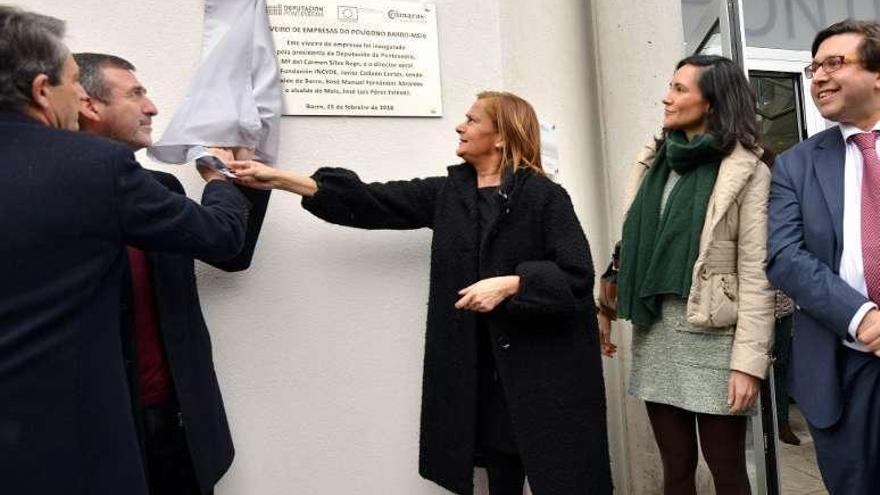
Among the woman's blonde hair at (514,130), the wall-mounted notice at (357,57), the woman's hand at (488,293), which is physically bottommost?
the woman's hand at (488,293)

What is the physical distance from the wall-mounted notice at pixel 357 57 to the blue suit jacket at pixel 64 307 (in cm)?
110

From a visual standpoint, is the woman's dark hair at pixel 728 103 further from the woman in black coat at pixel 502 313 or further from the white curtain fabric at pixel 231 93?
the white curtain fabric at pixel 231 93

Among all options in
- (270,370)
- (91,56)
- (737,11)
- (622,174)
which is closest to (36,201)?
(91,56)

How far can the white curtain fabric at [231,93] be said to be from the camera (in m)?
1.98

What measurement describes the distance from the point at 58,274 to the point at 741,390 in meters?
1.76

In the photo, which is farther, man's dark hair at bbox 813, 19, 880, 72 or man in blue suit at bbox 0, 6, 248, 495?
man's dark hair at bbox 813, 19, 880, 72

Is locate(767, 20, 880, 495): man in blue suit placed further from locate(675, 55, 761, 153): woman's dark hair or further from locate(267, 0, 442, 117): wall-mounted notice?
locate(267, 0, 442, 117): wall-mounted notice

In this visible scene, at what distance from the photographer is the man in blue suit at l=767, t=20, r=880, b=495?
172 cm

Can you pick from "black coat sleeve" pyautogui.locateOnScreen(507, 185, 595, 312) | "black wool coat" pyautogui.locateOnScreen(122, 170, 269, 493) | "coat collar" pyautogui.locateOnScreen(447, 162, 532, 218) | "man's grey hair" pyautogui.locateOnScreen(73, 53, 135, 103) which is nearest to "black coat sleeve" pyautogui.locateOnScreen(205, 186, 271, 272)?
"black wool coat" pyautogui.locateOnScreen(122, 170, 269, 493)

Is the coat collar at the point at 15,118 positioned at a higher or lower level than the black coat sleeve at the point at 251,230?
higher

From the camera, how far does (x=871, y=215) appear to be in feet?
5.70

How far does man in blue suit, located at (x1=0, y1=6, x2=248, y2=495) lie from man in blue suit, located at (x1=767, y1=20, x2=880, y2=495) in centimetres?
164

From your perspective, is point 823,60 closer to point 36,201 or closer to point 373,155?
point 373,155

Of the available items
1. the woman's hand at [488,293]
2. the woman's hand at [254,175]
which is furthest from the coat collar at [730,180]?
the woman's hand at [254,175]
